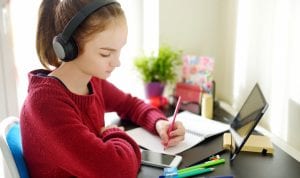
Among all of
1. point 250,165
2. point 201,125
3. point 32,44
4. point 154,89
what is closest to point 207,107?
point 201,125

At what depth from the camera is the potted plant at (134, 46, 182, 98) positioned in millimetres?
1430

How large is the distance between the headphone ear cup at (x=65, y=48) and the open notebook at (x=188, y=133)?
1.37 ft

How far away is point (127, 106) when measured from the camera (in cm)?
125

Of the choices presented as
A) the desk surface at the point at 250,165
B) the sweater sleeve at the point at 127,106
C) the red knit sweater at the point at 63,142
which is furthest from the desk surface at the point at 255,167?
the sweater sleeve at the point at 127,106

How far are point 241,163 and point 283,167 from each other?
12 centimetres

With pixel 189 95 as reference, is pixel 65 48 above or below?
above

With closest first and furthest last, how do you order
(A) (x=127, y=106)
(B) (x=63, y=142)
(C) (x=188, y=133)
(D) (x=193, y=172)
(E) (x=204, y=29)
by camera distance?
(B) (x=63, y=142) → (D) (x=193, y=172) → (C) (x=188, y=133) → (A) (x=127, y=106) → (E) (x=204, y=29)

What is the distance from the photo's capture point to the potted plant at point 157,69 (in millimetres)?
1430

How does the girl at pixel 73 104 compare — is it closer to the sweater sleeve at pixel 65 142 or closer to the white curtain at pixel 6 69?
the sweater sleeve at pixel 65 142

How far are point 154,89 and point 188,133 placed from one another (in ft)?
1.20

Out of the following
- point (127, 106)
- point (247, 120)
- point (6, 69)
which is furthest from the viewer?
point (6, 69)

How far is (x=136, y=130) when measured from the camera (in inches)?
45.9

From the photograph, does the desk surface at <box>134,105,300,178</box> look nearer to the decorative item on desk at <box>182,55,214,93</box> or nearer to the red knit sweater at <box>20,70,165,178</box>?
the red knit sweater at <box>20,70,165,178</box>

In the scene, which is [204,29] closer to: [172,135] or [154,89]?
[154,89]
